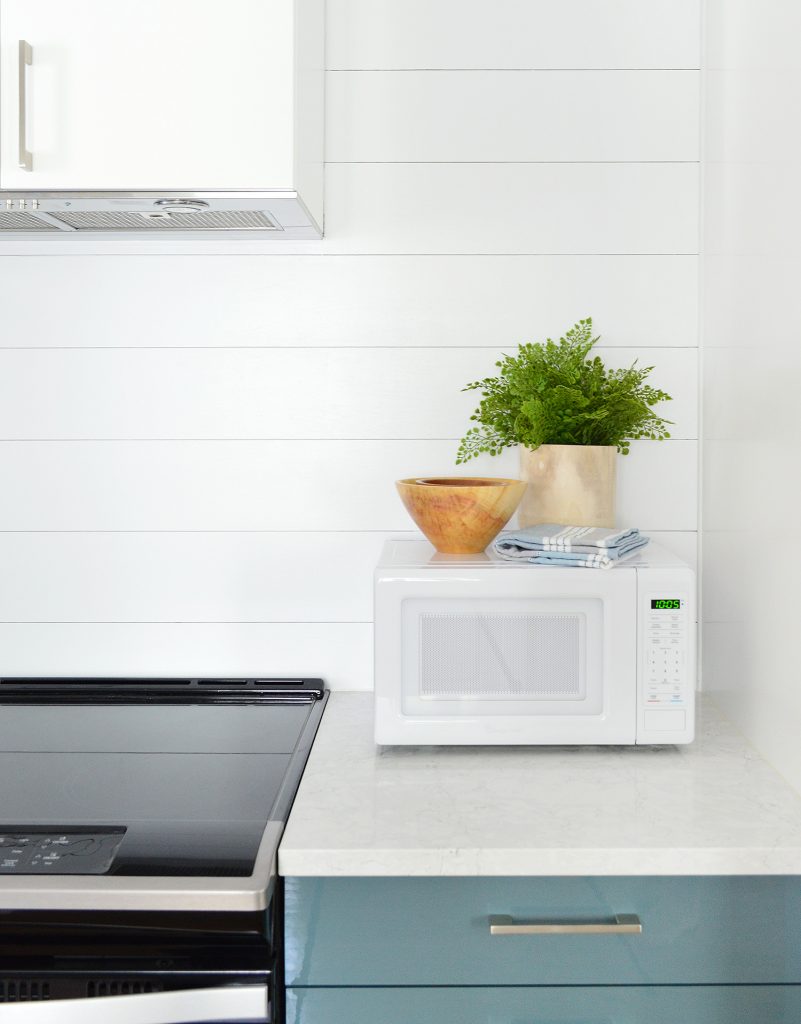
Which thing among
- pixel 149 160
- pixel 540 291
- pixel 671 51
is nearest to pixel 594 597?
pixel 540 291

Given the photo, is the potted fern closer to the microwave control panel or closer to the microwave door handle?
the microwave control panel

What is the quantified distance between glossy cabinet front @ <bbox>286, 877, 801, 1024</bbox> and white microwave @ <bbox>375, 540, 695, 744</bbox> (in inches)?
11.0

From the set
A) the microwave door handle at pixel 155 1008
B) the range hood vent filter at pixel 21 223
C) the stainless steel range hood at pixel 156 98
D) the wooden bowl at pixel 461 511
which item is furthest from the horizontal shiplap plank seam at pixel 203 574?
the microwave door handle at pixel 155 1008

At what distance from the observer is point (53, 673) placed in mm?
1767

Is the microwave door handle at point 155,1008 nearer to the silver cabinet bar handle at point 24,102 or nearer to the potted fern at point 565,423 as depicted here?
the potted fern at point 565,423

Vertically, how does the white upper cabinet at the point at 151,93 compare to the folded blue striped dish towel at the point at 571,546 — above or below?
above

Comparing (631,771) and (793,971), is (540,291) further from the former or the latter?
(793,971)

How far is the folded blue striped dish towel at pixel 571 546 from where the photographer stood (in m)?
1.36

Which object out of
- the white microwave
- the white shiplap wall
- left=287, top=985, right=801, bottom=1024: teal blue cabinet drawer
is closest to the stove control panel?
left=287, top=985, right=801, bottom=1024: teal blue cabinet drawer

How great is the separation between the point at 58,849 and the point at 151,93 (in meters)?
1.00

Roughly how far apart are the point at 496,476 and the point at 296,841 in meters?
0.82

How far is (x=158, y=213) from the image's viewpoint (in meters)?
1.47

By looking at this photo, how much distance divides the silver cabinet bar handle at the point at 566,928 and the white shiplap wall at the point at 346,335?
27.3 inches

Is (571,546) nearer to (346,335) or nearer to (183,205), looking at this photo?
(346,335)
